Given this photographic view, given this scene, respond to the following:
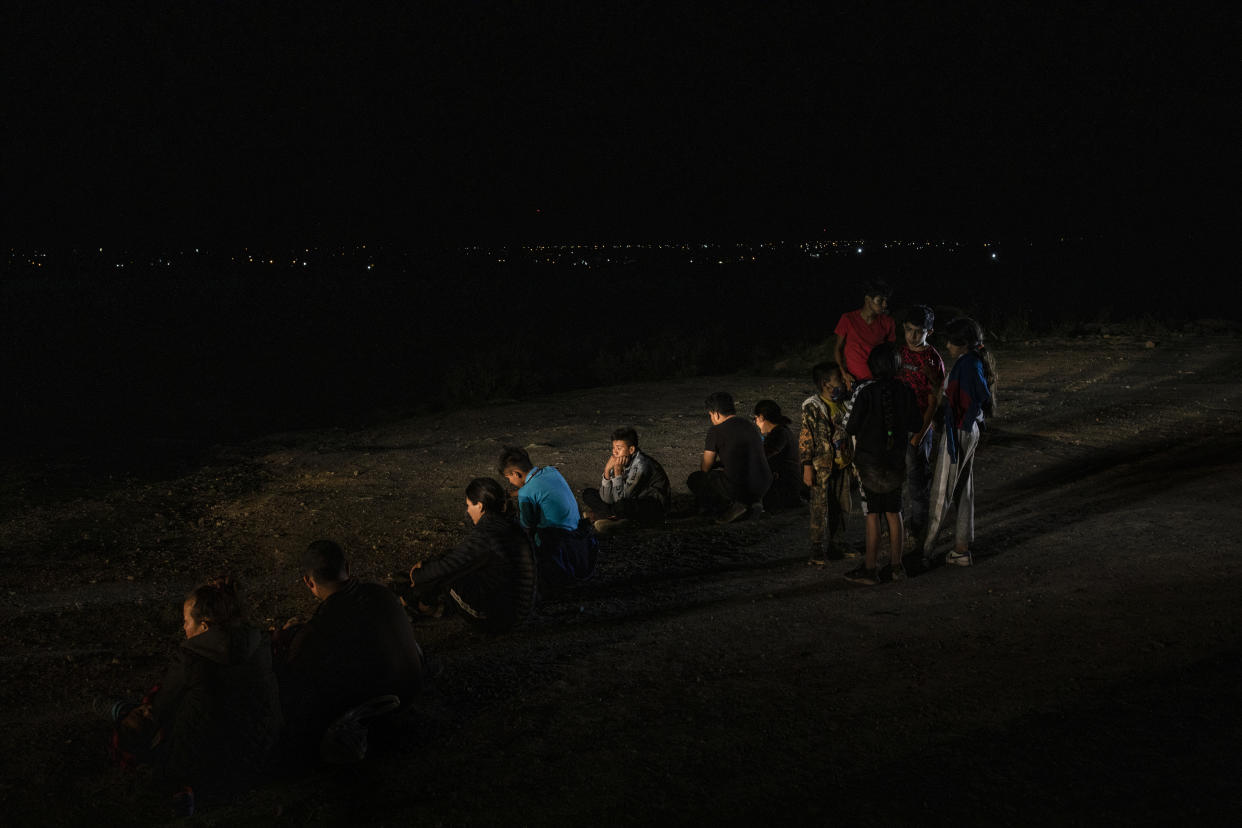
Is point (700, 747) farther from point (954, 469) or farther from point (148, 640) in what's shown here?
point (148, 640)

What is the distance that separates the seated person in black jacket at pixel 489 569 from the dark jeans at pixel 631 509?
256 centimetres

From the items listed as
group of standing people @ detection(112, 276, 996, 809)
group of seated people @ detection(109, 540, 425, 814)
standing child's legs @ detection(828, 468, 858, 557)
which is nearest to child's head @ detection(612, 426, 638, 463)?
group of standing people @ detection(112, 276, 996, 809)

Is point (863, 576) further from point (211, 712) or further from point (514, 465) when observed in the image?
point (211, 712)

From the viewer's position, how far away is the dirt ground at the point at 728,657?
4.43 meters

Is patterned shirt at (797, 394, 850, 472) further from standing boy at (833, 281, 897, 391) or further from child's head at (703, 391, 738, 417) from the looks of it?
child's head at (703, 391, 738, 417)

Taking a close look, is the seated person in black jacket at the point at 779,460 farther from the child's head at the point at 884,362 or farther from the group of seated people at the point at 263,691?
the group of seated people at the point at 263,691

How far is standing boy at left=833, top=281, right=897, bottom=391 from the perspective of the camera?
8.47 metres

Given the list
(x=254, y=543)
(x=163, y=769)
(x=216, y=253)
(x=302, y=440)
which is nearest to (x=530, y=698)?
(x=163, y=769)

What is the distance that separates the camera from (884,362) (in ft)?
22.9

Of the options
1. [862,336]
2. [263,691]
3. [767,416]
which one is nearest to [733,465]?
[767,416]

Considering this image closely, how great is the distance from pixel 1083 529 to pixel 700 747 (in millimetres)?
4756

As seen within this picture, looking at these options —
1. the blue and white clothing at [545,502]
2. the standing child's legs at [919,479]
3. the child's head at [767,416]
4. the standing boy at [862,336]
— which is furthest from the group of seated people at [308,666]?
the child's head at [767,416]

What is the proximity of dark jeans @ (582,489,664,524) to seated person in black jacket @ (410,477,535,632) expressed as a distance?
2.56 metres

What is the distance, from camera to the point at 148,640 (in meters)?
6.86
